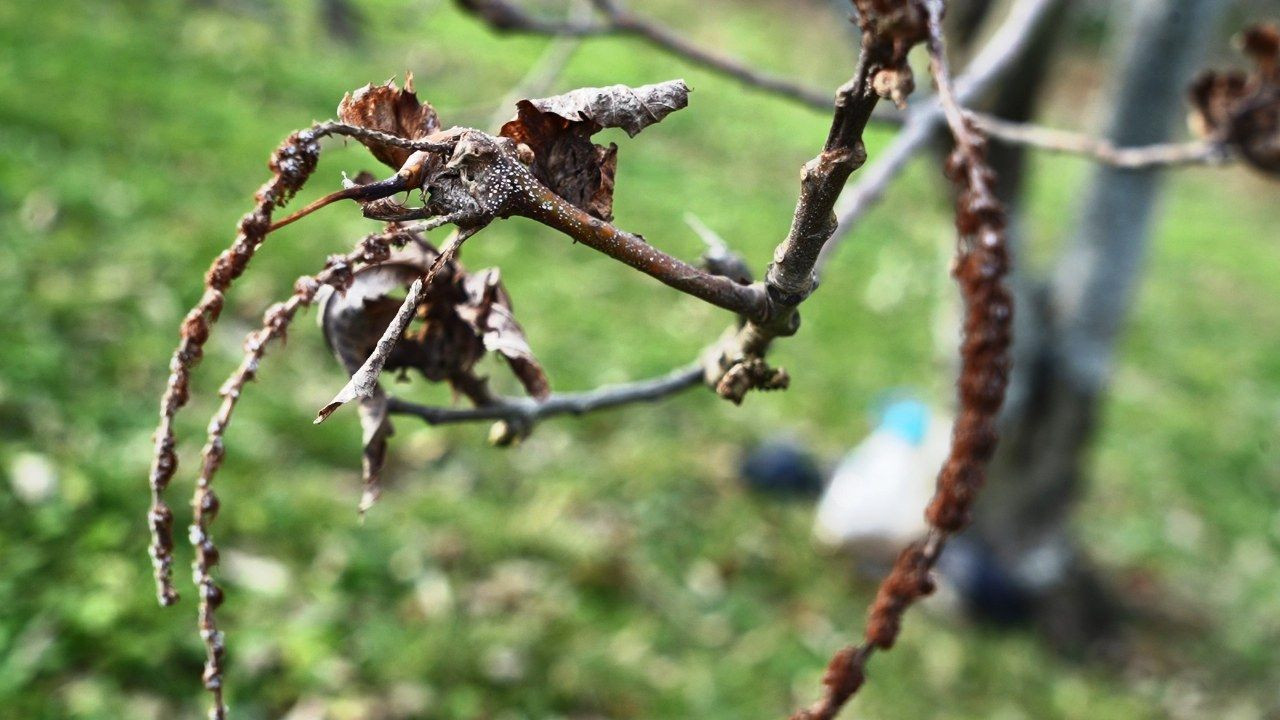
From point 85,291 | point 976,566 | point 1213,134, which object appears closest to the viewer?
point 1213,134

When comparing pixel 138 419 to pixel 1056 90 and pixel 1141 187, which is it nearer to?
pixel 1141 187

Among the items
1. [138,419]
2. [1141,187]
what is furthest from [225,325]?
[1141,187]

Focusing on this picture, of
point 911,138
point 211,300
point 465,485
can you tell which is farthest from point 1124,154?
point 465,485

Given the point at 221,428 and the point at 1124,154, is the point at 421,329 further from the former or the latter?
the point at 1124,154

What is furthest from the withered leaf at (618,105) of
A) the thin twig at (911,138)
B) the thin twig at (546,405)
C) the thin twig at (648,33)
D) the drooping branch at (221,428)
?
Result: the thin twig at (648,33)

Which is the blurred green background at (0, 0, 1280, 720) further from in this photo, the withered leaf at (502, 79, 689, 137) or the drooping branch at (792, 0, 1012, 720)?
the drooping branch at (792, 0, 1012, 720)

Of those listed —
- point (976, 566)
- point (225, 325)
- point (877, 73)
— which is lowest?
point (877, 73)

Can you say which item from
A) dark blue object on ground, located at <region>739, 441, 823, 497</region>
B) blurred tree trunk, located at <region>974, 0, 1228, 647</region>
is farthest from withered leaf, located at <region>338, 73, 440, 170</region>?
dark blue object on ground, located at <region>739, 441, 823, 497</region>

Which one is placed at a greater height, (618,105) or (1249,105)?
(1249,105)
